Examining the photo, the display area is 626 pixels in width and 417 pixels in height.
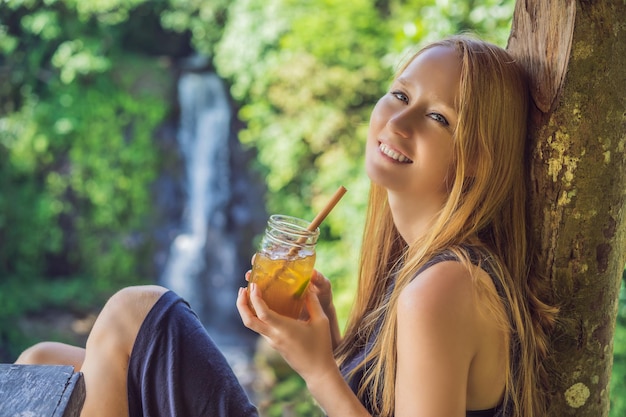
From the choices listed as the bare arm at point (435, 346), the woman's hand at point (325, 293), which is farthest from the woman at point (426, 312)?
the woman's hand at point (325, 293)

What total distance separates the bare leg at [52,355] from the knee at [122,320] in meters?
0.14

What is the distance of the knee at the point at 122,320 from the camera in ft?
4.41

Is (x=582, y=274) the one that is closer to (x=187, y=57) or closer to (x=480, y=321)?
(x=480, y=321)

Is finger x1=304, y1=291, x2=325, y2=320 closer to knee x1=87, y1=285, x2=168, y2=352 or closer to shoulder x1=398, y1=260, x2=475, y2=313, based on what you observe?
shoulder x1=398, y1=260, x2=475, y2=313

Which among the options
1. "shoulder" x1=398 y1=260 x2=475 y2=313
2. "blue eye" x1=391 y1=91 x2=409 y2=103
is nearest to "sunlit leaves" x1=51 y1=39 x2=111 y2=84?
"blue eye" x1=391 y1=91 x2=409 y2=103

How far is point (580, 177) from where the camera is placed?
126 cm

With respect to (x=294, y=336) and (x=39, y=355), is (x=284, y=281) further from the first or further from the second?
(x=39, y=355)

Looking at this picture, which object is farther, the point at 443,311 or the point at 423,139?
the point at 423,139

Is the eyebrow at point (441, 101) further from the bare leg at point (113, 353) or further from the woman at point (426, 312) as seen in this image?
the bare leg at point (113, 353)

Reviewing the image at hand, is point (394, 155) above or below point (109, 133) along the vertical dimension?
above

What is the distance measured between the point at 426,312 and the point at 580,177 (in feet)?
1.29

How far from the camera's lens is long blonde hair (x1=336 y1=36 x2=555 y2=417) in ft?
3.92

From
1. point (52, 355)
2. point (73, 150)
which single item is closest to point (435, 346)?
point (52, 355)

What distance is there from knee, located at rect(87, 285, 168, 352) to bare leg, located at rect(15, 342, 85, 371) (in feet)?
0.47
